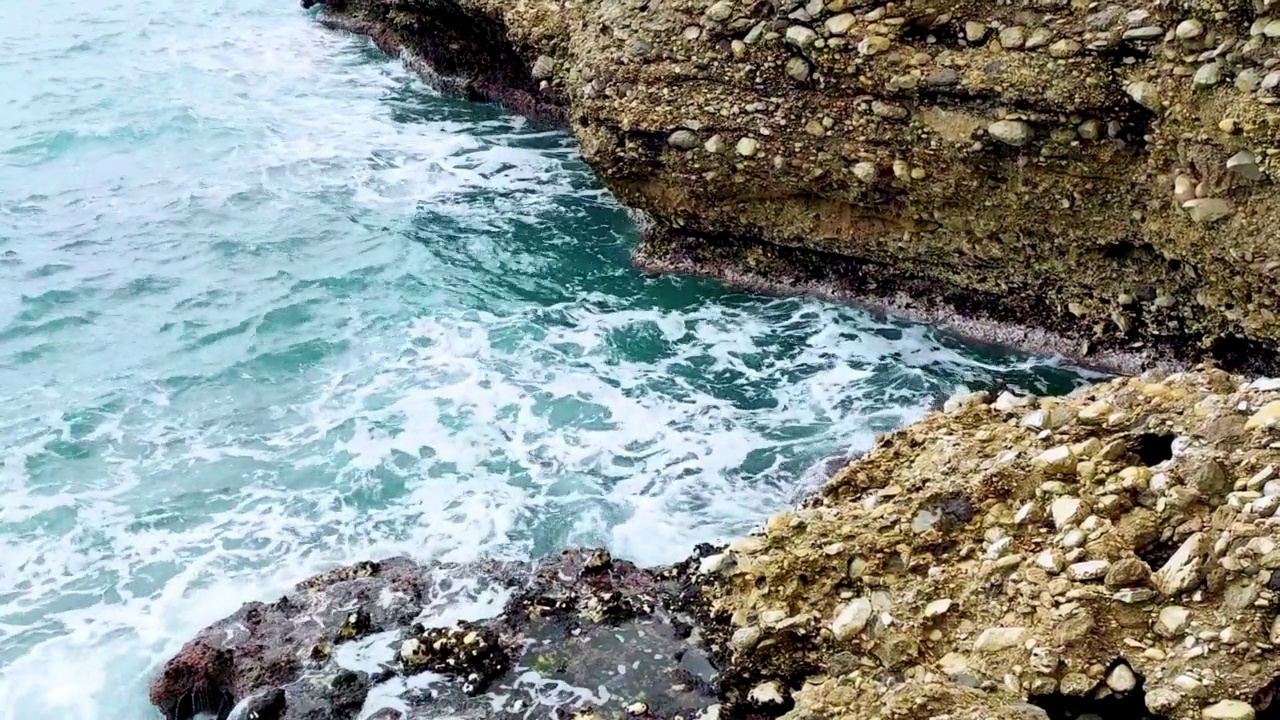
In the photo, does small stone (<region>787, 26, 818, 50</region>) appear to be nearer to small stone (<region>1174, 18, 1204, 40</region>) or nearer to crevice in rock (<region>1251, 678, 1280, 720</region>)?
small stone (<region>1174, 18, 1204, 40</region>)

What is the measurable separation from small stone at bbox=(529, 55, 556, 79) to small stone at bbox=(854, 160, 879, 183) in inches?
226

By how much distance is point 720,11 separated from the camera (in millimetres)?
11234

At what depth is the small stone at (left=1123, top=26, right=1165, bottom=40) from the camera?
9043mm

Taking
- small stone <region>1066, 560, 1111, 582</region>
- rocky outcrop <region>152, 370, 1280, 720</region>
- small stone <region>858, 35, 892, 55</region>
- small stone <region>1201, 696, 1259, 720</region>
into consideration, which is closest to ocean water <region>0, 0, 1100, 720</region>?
rocky outcrop <region>152, 370, 1280, 720</region>

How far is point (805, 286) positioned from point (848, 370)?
1.76 meters

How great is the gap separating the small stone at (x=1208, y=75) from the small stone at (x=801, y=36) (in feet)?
11.8

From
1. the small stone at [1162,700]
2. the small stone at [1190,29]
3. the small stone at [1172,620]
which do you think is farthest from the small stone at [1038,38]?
the small stone at [1162,700]

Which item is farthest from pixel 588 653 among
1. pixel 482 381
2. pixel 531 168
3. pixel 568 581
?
pixel 531 168

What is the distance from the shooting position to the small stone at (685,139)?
1178 centimetres

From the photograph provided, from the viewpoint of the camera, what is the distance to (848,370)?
11.3m

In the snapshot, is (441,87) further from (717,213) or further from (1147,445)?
(1147,445)

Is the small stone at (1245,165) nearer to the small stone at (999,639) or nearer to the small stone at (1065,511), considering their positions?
the small stone at (1065,511)

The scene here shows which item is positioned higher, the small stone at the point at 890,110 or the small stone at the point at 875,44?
the small stone at the point at 875,44

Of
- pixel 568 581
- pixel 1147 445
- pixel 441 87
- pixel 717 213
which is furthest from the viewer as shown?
pixel 441 87
